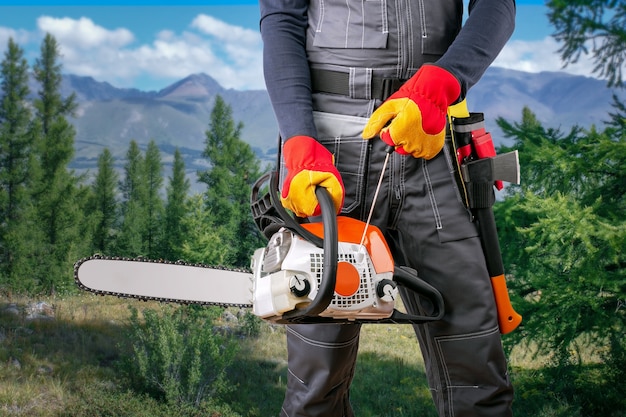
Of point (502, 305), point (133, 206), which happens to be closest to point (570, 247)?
point (502, 305)

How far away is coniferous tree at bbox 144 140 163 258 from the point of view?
9711mm

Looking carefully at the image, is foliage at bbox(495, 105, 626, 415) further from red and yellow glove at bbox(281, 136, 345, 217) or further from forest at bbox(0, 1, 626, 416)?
red and yellow glove at bbox(281, 136, 345, 217)

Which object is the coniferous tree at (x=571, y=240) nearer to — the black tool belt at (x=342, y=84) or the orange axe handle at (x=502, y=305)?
the orange axe handle at (x=502, y=305)

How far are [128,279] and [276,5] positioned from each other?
1.05m

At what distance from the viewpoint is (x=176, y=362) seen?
5.15 m

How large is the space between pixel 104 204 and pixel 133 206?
0.55 metres

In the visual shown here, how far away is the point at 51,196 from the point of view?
348 inches

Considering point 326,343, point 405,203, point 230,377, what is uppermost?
point 405,203

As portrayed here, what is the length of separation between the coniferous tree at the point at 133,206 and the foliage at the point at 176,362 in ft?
13.2

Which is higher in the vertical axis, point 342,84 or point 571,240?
point 342,84

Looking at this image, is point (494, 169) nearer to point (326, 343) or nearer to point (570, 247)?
point (326, 343)

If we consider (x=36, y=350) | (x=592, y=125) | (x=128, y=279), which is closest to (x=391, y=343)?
(x=592, y=125)

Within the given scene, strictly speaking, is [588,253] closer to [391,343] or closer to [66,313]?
[391,343]

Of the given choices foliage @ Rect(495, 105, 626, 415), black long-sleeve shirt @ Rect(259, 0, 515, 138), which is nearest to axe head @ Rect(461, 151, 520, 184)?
black long-sleeve shirt @ Rect(259, 0, 515, 138)
